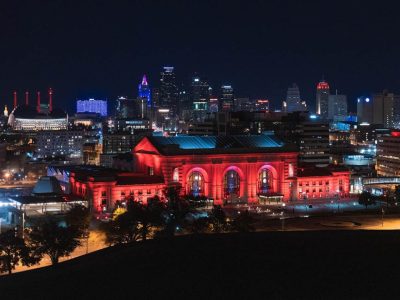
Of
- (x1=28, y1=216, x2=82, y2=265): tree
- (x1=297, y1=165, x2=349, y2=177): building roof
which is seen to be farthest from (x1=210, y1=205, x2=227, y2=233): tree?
(x1=297, y1=165, x2=349, y2=177): building roof

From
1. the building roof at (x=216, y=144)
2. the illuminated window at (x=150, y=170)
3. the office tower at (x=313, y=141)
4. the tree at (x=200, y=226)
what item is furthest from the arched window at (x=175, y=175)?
the office tower at (x=313, y=141)

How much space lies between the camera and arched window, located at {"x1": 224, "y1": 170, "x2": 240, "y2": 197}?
82.3m

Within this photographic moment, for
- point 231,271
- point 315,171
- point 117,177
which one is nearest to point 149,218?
point 231,271

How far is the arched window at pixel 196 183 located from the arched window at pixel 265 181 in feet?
25.5

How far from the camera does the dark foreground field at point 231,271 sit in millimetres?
28672

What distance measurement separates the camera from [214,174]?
8119 centimetres

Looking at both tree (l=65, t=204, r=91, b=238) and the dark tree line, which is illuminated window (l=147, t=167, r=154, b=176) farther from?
the dark tree line

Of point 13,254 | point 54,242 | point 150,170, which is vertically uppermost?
point 150,170

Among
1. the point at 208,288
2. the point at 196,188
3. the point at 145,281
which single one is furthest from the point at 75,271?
the point at 196,188

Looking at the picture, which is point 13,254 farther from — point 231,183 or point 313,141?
point 313,141

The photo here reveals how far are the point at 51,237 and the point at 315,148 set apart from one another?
72.1 metres

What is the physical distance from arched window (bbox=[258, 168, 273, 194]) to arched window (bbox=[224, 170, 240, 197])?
3.10m

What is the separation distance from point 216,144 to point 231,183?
17.0 ft

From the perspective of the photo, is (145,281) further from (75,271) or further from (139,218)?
(139,218)
